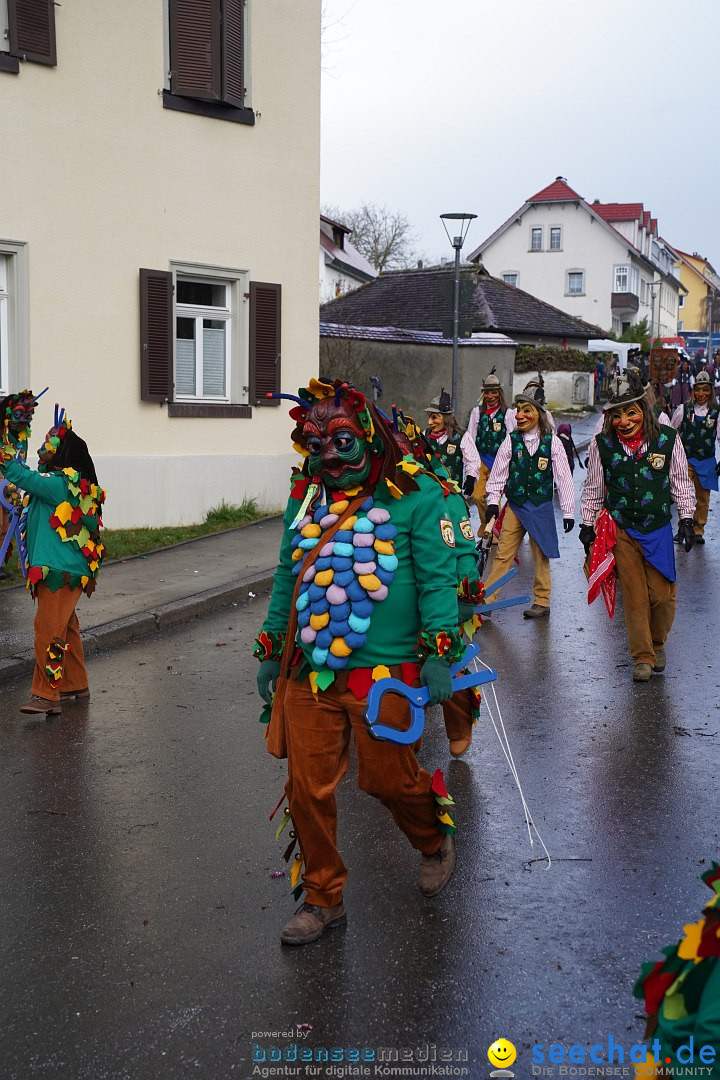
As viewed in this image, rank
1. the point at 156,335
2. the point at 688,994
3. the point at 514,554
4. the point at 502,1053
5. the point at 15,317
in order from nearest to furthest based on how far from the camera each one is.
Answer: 1. the point at 688,994
2. the point at 502,1053
3. the point at 514,554
4. the point at 15,317
5. the point at 156,335

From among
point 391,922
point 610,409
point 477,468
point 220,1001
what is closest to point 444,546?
point 391,922

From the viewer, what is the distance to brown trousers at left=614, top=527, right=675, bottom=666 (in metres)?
7.59

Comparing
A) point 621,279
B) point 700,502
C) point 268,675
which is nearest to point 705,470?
point 700,502

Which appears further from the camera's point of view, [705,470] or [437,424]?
[705,470]

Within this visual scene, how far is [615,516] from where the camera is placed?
25.4ft

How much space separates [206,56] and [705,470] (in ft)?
26.6

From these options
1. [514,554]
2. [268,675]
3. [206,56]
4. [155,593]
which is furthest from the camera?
[206,56]

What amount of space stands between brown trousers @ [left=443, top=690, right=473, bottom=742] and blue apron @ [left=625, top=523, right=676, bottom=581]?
2.38 meters

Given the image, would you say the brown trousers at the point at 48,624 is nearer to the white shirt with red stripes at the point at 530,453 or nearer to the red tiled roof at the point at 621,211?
the white shirt with red stripes at the point at 530,453

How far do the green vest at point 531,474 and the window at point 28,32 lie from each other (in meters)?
7.24

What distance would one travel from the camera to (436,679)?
12.3ft

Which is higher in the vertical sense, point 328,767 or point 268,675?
point 268,675

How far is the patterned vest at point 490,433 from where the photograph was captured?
11430 millimetres

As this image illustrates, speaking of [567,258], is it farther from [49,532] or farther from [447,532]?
[447,532]
